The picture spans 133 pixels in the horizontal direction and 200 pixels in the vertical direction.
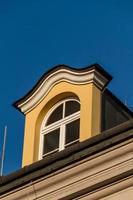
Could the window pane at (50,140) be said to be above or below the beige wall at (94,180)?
above

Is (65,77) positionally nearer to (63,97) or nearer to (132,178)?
(63,97)

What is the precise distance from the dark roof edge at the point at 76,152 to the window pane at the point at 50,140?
1270 mm

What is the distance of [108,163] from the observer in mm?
11430

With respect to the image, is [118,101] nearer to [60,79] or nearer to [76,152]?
[60,79]

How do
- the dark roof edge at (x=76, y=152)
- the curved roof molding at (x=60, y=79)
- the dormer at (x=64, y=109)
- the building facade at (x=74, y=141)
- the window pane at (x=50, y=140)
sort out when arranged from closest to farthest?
the building facade at (x=74, y=141)
the dark roof edge at (x=76, y=152)
the dormer at (x=64, y=109)
the curved roof molding at (x=60, y=79)
the window pane at (x=50, y=140)

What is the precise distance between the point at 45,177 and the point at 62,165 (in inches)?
13.3

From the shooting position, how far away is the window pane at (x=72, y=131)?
13.3m

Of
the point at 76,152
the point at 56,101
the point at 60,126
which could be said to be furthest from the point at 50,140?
the point at 76,152

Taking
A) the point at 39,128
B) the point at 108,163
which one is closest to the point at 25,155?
the point at 39,128

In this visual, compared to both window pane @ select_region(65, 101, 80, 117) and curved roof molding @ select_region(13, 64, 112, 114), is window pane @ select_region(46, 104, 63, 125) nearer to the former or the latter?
window pane @ select_region(65, 101, 80, 117)

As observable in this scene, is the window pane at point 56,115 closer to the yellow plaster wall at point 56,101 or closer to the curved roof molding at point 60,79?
the yellow plaster wall at point 56,101

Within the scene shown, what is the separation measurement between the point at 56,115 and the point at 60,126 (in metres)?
0.28

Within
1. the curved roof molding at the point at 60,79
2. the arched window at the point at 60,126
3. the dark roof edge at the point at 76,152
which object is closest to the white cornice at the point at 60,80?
the curved roof molding at the point at 60,79

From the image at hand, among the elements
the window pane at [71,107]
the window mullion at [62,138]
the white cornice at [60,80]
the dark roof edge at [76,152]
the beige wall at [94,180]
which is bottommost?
the beige wall at [94,180]
